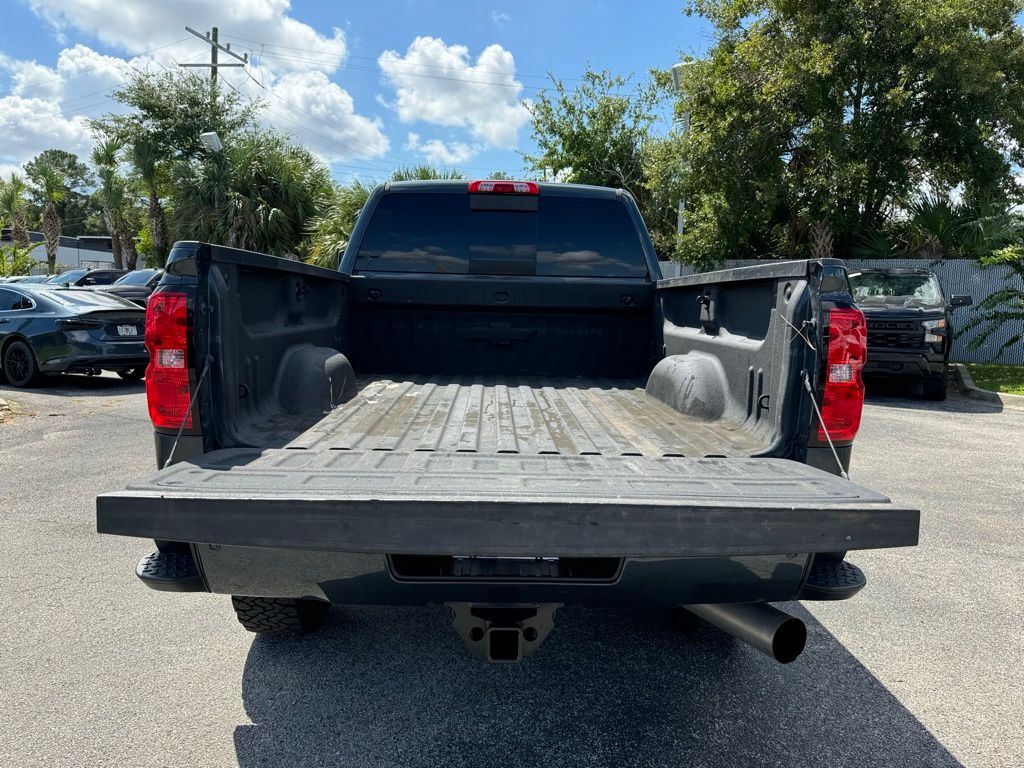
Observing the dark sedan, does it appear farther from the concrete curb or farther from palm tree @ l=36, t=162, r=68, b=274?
palm tree @ l=36, t=162, r=68, b=274

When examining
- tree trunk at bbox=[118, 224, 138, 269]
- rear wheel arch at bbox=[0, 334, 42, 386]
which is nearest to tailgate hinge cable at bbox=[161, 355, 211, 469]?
rear wheel arch at bbox=[0, 334, 42, 386]

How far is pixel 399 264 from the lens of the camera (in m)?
4.60

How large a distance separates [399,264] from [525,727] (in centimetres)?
287

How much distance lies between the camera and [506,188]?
462cm

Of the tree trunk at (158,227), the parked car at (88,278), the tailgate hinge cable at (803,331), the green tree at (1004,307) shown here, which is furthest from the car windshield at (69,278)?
Answer: the tailgate hinge cable at (803,331)

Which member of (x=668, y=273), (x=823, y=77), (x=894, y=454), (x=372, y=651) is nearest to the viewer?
(x=372, y=651)

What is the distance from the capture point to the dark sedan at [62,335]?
1045 centimetres

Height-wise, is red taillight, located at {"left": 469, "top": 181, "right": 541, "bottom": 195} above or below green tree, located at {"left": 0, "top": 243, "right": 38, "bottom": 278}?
above

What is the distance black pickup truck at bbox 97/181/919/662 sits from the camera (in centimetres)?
199

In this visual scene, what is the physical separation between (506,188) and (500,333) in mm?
913

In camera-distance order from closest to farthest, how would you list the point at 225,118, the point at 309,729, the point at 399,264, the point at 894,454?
the point at 309,729, the point at 399,264, the point at 894,454, the point at 225,118

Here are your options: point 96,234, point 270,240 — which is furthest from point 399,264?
point 96,234

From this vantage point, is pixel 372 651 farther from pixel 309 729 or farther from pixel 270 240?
pixel 270 240

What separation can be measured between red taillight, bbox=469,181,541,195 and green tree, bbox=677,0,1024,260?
11781 millimetres
